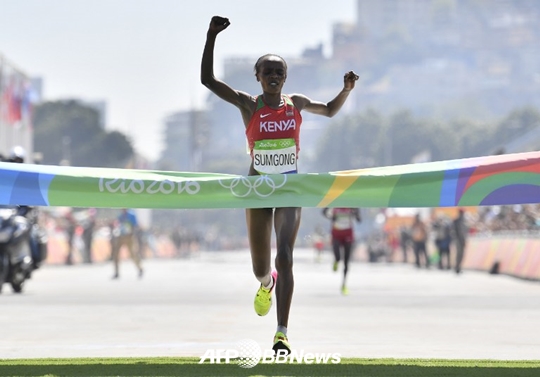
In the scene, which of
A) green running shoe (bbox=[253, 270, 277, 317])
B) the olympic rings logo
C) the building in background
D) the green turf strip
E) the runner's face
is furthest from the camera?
the building in background

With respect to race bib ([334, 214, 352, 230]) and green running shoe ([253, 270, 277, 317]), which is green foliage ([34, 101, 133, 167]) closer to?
race bib ([334, 214, 352, 230])

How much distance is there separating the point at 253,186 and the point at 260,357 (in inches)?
45.5

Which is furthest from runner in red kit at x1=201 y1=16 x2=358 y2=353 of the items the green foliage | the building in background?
the green foliage

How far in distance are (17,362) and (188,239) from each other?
84715 millimetres

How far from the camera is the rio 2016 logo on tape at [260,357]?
9.50 meters

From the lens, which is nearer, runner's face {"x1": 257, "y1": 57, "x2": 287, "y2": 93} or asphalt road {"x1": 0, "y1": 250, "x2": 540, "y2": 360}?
→ runner's face {"x1": 257, "y1": 57, "x2": 287, "y2": 93}

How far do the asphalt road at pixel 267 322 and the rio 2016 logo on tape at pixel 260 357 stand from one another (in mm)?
253

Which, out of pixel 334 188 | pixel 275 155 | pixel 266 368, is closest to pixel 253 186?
pixel 275 155

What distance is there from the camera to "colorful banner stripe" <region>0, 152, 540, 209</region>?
10102mm

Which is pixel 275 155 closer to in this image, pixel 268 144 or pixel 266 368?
pixel 268 144

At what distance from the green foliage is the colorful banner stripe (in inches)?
5732

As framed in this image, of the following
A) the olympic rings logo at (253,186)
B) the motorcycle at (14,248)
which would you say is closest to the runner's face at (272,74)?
the olympic rings logo at (253,186)

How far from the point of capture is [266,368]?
902 cm

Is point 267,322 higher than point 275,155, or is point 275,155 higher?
point 275,155
